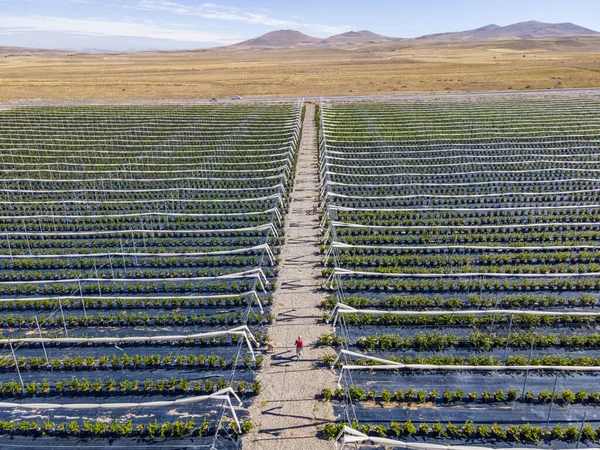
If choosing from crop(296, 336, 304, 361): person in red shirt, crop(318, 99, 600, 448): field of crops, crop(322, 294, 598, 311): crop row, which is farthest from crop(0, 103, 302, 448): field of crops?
crop(322, 294, 598, 311): crop row

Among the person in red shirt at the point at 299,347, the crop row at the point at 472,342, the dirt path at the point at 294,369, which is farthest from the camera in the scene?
the crop row at the point at 472,342

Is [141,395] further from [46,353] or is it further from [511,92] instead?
[511,92]

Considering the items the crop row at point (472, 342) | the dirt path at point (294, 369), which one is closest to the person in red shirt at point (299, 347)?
the dirt path at point (294, 369)

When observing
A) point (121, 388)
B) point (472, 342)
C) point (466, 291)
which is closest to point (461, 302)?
point (466, 291)

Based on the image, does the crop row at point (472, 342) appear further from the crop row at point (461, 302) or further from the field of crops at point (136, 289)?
the field of crops at point (136, 289)

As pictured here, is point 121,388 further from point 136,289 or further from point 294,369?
point 136,289

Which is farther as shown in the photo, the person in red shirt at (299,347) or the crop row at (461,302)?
the crop row at (461,302)
